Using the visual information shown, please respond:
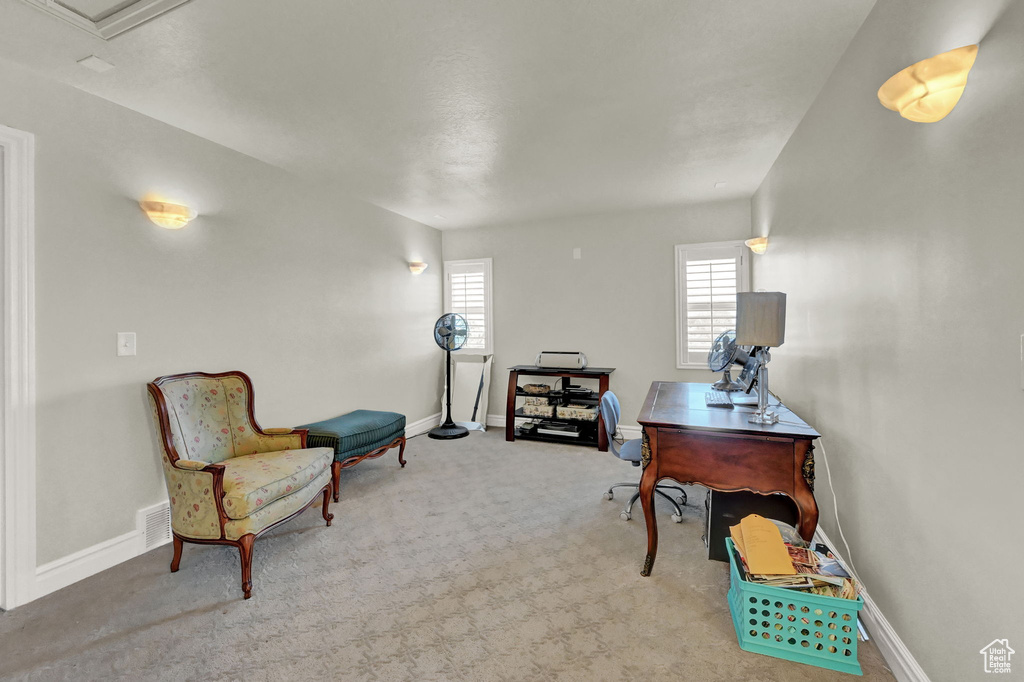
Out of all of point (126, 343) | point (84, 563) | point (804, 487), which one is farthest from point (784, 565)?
point (126, 343)

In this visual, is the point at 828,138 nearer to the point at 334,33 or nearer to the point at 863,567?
the point at 863,567

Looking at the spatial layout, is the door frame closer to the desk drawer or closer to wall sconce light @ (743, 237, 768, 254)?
the desk drawer

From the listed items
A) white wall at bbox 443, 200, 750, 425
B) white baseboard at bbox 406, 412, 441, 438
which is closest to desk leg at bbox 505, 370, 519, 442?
white wall at bbox 443, 200, 750, 425

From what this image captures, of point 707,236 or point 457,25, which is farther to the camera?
point 707,236

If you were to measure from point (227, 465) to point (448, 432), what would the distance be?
2.71 metres

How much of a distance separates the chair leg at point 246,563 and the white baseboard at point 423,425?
2.77 m

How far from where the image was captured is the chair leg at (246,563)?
2.13 metres

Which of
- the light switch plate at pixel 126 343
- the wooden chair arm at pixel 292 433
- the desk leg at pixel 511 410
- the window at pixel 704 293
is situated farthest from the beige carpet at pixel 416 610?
the window at pixel 704 293

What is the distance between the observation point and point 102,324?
2.43 metres

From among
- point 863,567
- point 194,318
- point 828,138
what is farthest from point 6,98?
point 863,567

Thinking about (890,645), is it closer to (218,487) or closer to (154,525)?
(218,487)

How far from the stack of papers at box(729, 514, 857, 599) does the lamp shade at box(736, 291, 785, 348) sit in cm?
81

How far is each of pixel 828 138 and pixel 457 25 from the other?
6.19 feet

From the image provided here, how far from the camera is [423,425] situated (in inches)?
207
